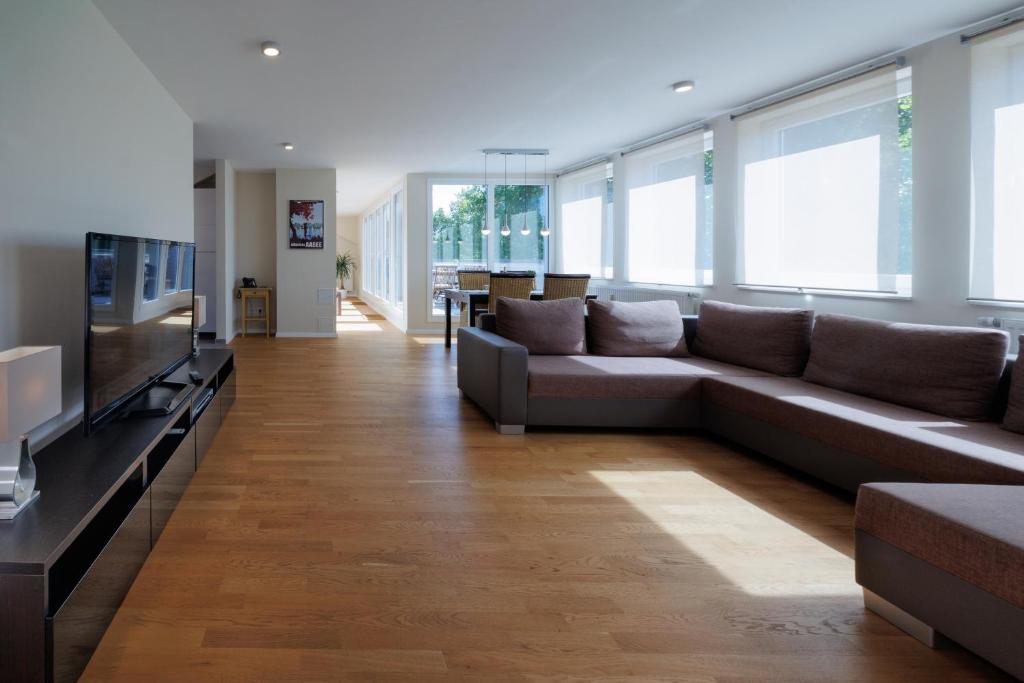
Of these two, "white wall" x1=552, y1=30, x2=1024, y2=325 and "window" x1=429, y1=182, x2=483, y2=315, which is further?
"window" x1=429, y1=182, x2=483, y2=315

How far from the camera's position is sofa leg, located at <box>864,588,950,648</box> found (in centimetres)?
191

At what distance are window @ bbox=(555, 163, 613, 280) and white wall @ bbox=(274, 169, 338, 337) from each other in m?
3.32

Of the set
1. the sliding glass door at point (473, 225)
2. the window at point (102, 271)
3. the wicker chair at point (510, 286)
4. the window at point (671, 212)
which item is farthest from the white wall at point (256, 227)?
the window at point (102, 271)

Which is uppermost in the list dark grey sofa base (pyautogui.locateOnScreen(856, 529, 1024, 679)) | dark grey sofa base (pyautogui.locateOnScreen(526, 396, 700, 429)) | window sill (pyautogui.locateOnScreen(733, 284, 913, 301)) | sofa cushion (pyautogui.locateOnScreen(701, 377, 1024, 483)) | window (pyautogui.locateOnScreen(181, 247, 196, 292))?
window (pyautogui.locateOnScreen(181, 247, 196, 292))

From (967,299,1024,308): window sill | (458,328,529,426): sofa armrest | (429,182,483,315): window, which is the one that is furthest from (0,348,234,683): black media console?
(429,182,483,315): window

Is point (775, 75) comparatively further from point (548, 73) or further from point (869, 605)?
point (869, 605)

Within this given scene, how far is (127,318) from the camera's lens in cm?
303

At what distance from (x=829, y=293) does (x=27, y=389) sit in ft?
16.9

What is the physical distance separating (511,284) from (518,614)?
5702 millimetres

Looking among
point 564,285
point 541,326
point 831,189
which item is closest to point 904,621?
point 541,326

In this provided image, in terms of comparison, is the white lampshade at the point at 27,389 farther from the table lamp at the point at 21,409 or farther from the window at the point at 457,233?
the window at the point at 457,233

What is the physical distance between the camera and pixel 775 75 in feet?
17.7

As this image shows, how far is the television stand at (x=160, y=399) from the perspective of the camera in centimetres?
311

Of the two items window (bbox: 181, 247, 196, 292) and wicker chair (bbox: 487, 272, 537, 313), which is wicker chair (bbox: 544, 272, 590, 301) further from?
window (bbox: 181, 247, 196, 292)
